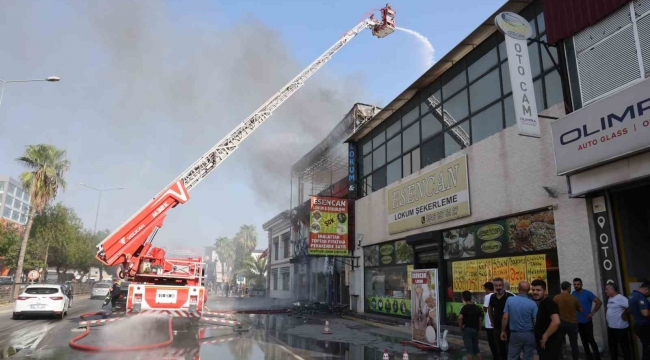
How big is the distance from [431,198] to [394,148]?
13.1 ft

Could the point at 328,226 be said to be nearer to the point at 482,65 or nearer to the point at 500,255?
the point at 500,255

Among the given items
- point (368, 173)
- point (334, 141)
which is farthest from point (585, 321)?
point (334, 141)

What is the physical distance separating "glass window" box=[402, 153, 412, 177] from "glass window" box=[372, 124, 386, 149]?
7.47 feet

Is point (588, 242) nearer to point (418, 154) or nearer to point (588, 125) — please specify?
point (588, 125)

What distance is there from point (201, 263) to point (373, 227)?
760 cm

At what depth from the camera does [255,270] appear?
56.8 metres

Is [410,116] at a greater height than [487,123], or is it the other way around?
[410,116]

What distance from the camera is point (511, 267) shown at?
10562 millimetres

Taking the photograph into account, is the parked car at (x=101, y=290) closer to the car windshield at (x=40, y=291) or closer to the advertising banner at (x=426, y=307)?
the car windshield at (x=40, y=291)

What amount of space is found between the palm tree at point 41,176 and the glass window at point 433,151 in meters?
25.5

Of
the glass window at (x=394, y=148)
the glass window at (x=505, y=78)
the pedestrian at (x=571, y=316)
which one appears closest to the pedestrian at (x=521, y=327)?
the pedestrian at (x=571, y=316)

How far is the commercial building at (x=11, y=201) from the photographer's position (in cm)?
10131

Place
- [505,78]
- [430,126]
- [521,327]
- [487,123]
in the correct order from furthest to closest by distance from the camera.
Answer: [430,126], [487,123], [505,78], [521,327]

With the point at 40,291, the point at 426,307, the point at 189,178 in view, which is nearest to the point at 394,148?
the point at 426,307
